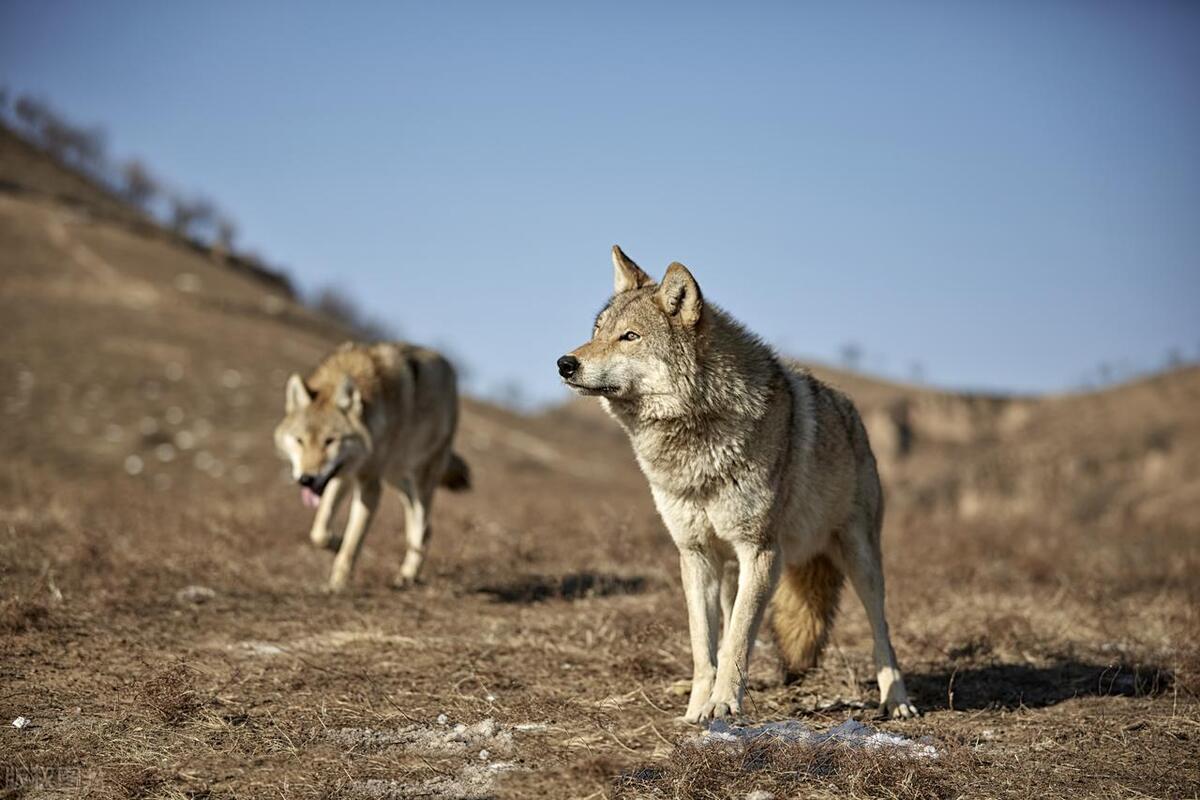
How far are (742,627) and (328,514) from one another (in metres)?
5.52

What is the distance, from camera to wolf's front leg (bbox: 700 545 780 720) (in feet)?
17.5

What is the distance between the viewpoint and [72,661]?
6.13m

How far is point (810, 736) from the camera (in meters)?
4.91

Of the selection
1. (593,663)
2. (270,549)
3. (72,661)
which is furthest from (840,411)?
(270,549)

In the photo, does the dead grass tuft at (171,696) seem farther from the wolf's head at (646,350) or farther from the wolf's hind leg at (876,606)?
the wolf's hind leg at (876,606)

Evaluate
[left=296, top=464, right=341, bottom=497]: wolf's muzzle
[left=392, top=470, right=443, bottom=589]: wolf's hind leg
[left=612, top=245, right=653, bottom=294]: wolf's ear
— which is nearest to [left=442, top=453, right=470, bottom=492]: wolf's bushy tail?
[left=392, top=470, right=443, bottom=589]: wolf's hind leg

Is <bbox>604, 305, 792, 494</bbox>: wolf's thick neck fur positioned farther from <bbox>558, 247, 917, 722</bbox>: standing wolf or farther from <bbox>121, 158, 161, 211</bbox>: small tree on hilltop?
<bbox>121, 158, 161, 211</bbox>: small tree on hilltop

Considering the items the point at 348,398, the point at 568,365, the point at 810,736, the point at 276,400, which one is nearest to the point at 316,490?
the point at 348,398

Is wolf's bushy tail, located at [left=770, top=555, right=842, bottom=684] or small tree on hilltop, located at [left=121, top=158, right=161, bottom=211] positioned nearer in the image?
wolf's bushy tail, located at [left=770, top=555, right=842, bottom=684]

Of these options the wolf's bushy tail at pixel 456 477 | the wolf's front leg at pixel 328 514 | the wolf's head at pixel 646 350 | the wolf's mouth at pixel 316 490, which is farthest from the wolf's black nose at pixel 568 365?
the wolf's bushy tail at pixel 456 477

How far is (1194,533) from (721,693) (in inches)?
532

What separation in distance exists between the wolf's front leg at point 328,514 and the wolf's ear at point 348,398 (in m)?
0.71

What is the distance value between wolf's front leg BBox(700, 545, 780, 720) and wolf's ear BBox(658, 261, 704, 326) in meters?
1.34

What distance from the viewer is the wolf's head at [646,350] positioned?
5332 mm
